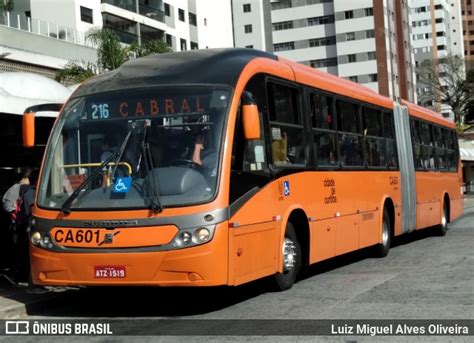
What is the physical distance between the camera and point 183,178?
25.9 feet

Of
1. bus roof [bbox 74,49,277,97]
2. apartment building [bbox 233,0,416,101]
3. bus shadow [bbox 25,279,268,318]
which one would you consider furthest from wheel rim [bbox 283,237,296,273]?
apartment building [bbox 233,0,416,101]

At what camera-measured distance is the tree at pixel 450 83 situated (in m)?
98.0

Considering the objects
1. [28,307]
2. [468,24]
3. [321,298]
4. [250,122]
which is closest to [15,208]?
[28,307]

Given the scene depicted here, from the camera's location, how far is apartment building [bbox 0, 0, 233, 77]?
27.1 meters

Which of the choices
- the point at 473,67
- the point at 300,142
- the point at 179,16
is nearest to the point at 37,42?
the point at 300,142

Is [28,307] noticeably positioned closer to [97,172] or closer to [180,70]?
[97,172]

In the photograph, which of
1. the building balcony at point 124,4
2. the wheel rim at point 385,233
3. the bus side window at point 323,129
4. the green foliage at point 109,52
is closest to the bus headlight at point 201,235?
the bus side window at point 323,129

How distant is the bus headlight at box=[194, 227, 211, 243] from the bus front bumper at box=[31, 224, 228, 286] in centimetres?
6

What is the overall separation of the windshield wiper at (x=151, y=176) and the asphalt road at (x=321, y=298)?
4.69 ft

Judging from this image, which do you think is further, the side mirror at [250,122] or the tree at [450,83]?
the tree at [450,83]

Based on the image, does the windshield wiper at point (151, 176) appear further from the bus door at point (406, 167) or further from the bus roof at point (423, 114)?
the bus roof at point (423, 114)

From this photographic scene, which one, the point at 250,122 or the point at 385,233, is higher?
the point at 250,122

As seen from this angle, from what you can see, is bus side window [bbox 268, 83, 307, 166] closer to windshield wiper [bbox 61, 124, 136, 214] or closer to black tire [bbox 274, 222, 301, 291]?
black tire [bbox 274, 222, 301, 291]

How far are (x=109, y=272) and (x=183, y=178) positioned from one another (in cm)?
135
